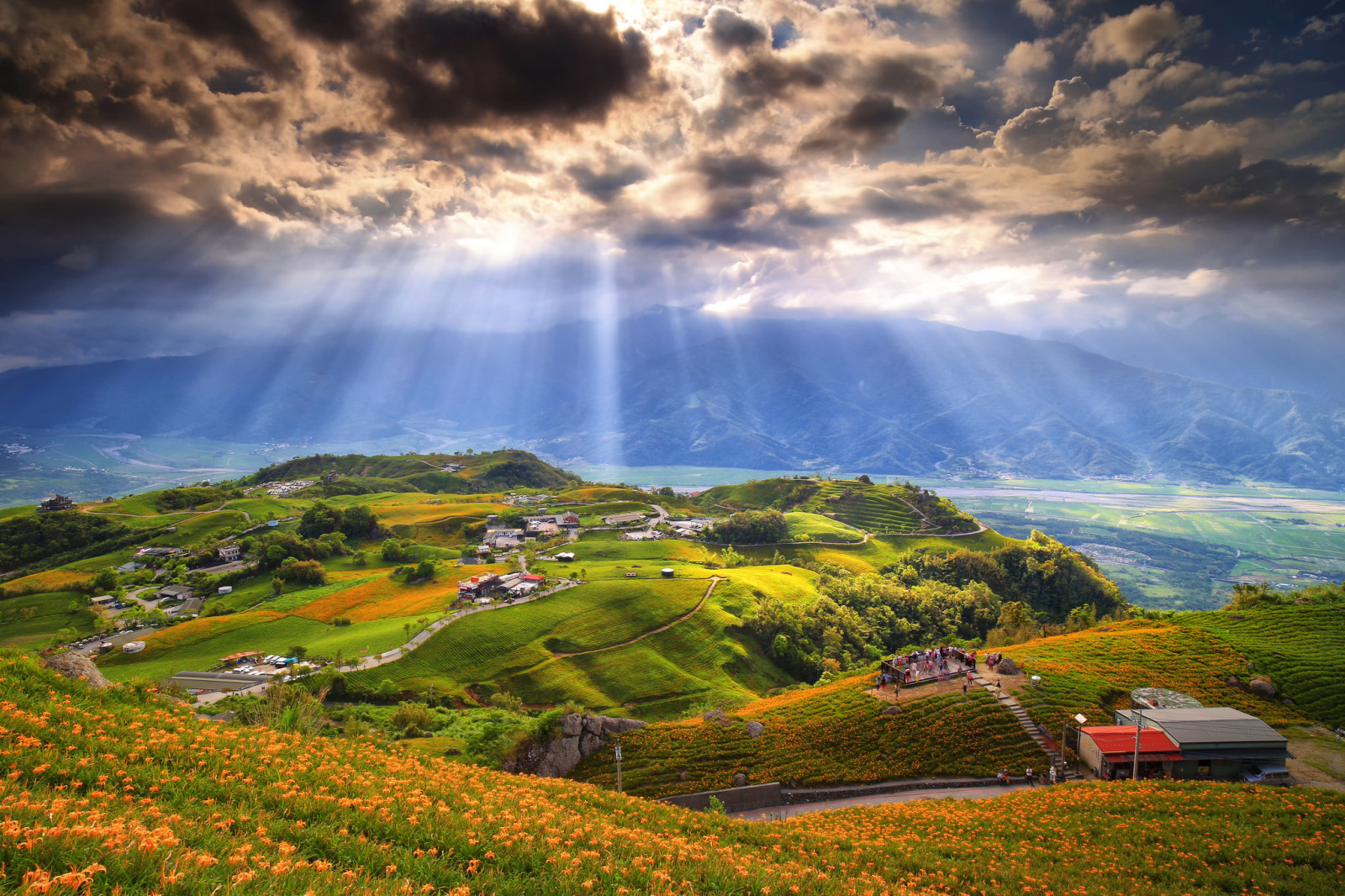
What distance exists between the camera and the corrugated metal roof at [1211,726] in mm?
30766

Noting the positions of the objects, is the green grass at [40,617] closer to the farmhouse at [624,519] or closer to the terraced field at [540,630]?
the terraced field at [540,630]

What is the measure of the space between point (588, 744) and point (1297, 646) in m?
58.7

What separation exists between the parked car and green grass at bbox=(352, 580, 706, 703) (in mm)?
53007

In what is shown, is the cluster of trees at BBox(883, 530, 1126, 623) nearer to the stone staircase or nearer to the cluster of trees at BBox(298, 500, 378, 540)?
the stone staircase

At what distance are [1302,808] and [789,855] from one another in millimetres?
24800

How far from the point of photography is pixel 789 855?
15.8 meters

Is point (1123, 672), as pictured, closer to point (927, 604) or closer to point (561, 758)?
point (561, 758)

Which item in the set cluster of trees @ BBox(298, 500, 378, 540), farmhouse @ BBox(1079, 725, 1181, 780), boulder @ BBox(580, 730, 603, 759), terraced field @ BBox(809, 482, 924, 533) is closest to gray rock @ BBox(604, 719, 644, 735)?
boulder @ BBox(580, 730, 603, 759)

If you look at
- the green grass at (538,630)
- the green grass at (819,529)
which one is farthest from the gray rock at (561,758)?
the green grass at (819,529)

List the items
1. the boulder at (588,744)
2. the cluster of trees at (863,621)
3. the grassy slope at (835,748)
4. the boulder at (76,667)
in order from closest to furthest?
the boulder at (76,667)
the grassy slope at (835,748)
the boulder at (588,744)
the cluster of trees at (863,621)

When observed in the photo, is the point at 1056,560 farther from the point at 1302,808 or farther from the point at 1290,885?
the point at 1290,885

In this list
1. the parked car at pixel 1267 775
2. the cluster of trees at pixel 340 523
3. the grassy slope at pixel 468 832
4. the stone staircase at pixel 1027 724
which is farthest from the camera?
the cluster of trees at pixel 340 523

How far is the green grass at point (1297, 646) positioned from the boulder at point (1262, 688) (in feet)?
2.34

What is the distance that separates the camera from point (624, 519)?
14300 centimetres
